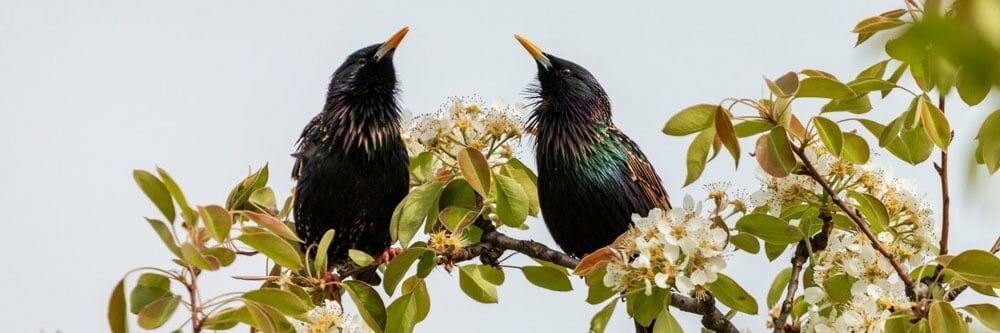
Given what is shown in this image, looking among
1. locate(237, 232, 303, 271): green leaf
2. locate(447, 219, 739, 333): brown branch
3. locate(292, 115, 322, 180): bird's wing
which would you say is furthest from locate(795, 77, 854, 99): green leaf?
locate(292, 115, 322, 180): bird's wing

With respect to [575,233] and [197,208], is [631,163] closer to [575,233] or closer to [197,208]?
[575,233]

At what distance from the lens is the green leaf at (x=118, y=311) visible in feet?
6.56

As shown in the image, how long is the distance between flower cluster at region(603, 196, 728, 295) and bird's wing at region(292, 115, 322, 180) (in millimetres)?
2004

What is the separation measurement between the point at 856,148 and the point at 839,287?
1.15 feet

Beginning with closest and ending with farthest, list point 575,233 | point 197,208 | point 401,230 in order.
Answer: point 197,208 < point 401,230 < point 575,233

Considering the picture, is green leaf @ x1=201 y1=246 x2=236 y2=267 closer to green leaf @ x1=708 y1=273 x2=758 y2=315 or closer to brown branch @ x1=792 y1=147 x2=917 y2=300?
green leaf @ x1=708 y1=273 x2=758 y2=315

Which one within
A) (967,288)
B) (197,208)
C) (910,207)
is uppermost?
(197,208)

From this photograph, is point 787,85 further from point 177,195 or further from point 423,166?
point 423,166

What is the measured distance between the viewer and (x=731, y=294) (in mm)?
2494

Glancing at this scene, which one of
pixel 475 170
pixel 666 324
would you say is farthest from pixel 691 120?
pixel 475 170

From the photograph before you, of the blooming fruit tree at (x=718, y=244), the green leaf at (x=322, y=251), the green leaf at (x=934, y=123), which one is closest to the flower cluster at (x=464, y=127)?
the blooming fruit tree at (x=718, y=244)

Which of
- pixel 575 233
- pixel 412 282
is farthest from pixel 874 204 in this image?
pixel 575 233

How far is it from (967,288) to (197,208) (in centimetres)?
169

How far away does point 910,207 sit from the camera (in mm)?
2748
